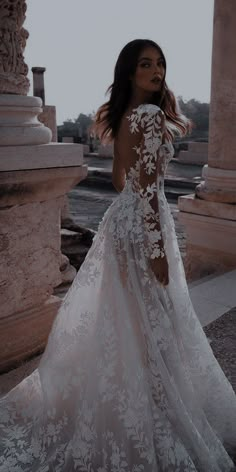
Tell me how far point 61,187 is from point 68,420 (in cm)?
125

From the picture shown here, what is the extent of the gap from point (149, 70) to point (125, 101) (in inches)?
6.5

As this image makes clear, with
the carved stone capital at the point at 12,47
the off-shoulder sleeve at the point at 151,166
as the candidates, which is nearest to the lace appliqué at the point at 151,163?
the off-shoulder sleeve at the point at 151,166

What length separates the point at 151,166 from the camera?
1.86 metres

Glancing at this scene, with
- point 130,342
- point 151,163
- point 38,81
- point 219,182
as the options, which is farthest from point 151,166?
point 38,81

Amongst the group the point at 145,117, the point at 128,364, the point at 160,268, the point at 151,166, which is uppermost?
the point at 145,117

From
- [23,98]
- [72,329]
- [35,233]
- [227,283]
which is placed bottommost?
[227,283]

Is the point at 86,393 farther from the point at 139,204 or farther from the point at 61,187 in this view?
the point at 61,187

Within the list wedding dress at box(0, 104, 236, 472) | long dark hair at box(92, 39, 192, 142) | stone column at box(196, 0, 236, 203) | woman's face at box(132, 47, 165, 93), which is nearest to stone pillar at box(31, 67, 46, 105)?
stone column at box(196, 0, 236, 203)

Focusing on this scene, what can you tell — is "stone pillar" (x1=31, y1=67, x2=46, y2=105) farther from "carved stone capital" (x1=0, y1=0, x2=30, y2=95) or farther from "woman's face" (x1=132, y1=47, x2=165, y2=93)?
"woman's face" (x1=132, y1=47, x2=165, y2=93)

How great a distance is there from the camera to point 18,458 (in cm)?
205

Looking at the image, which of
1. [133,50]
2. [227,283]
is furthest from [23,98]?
[227,283]

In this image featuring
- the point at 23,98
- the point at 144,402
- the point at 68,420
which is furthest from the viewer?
the point at 23,98

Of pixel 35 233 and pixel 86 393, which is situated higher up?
pixel 35 233

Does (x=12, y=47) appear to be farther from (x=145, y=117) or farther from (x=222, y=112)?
(x=222, y=112)
